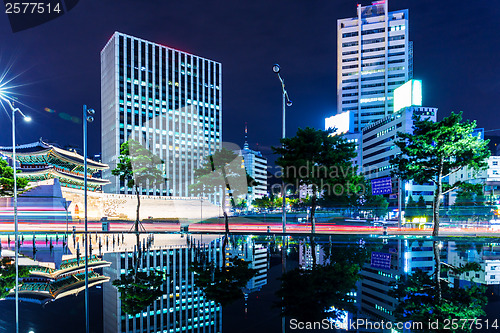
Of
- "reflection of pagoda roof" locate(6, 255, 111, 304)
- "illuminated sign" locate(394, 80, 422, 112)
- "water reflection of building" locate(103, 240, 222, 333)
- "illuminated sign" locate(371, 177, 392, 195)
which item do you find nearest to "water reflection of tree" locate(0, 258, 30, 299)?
"reflection of pagoda roof" locate(6, 255, 111, 304)

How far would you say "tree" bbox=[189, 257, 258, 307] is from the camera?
32.7 ft

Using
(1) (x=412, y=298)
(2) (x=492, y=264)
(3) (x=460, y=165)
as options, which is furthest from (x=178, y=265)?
(3) (x=460, y=165)

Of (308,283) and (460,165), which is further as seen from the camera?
(460,165)

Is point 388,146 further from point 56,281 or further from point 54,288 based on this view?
point 54,288

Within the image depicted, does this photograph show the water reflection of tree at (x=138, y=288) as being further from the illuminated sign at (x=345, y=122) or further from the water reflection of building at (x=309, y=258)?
the illuminated sign at (x=345, y=122)

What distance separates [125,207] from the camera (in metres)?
55.0

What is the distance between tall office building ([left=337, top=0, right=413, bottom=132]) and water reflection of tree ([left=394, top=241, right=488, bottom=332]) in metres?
125

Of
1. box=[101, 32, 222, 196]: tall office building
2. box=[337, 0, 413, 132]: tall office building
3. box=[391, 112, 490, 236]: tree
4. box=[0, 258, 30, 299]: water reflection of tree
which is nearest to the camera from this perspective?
box=[0, 258, 30, 299]: water reflection of tree

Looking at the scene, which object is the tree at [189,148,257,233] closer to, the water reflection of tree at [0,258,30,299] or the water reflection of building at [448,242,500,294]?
the water reflection of tree at [0,258,30,299]

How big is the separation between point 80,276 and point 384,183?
32541mm

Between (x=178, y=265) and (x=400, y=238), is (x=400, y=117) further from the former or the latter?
(x=178, y=265)

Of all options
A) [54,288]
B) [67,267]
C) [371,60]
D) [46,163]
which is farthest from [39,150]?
[371,60]

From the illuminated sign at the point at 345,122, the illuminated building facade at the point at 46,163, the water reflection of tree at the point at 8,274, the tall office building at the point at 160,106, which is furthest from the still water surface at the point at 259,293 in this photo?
the illuminated sign at the point at 345,122

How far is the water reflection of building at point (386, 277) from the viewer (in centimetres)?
857
